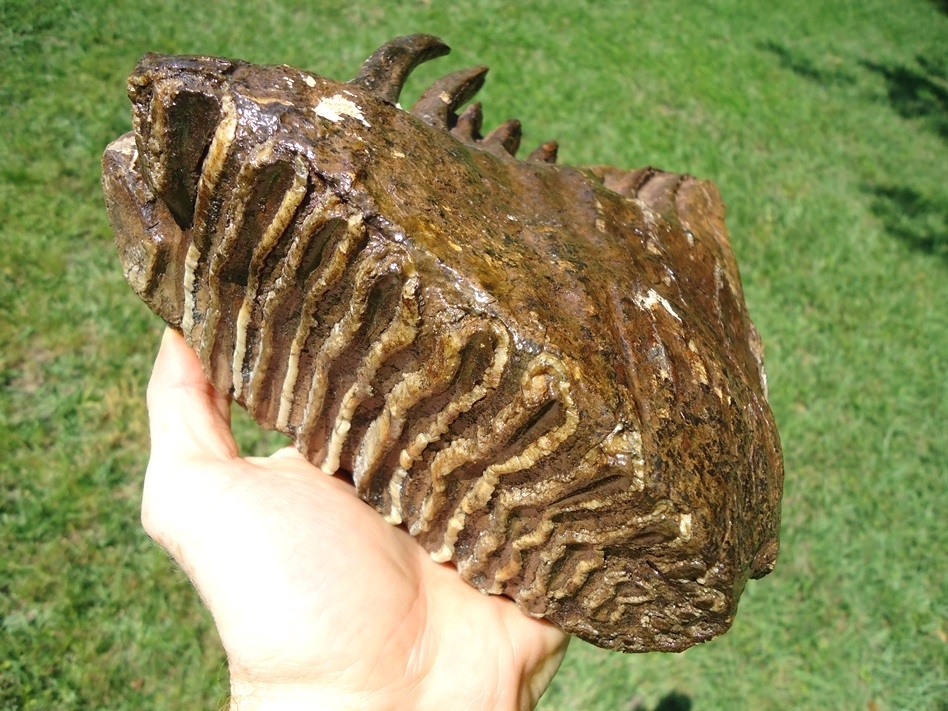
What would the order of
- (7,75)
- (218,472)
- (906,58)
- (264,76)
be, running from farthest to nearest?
(906,58) < (7,75) < (218,472) < (264,76)

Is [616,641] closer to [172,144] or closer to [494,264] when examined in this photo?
[494,264]

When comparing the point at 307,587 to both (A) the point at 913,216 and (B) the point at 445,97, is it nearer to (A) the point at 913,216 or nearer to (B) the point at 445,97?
(B) the point at 445,97

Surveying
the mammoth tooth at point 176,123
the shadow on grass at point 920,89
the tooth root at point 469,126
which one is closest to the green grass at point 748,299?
the shadow on grass at point 920,89

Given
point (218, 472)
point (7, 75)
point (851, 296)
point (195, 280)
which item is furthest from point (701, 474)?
point (7, 75)

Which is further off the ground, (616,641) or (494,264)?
(494,264)

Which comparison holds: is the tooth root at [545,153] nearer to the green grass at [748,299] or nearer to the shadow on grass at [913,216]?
the green grass at [748,299]

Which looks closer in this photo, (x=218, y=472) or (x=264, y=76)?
(x=264, y=76)

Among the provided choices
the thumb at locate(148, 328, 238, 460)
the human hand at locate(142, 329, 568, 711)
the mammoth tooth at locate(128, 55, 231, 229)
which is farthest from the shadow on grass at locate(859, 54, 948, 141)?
the mammoth tooth at locate(128, 55, 231, 229)
